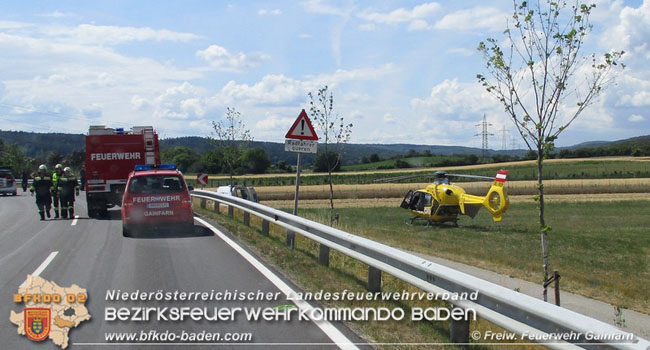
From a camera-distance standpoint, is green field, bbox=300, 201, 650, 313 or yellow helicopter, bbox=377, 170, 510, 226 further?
yellow helicopter, bbox=377, 170, 510, 226

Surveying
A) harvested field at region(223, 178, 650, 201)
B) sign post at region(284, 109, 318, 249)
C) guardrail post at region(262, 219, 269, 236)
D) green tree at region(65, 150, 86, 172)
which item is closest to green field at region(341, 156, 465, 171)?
harvested field at region(223, 178, 650, 201)

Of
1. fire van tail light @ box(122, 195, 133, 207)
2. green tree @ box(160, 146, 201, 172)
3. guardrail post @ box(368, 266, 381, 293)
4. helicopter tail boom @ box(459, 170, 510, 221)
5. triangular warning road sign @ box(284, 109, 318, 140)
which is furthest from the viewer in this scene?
green tree @ box(160, 146, 201, 172)

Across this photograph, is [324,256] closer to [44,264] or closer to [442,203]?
[44,264]

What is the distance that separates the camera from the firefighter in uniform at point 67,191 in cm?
2041

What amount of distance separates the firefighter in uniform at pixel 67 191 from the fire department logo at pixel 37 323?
14297 mm

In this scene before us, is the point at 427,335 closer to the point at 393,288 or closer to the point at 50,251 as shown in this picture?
the point at 393,288

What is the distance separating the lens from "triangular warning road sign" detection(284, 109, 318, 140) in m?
13.8

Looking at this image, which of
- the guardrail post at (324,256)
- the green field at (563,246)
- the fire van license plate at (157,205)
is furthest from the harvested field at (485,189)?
the guardrail post at (324,256)

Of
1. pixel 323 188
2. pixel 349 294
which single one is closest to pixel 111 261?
pixel 349 294

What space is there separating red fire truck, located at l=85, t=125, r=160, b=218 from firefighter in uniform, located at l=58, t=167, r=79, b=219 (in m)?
0.65

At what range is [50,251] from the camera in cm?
1203

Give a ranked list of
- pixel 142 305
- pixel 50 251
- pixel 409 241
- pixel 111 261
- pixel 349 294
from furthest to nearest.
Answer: pixel 409 241, pixel 50 251, pixel 111 261, pixel 349 294, pixel 142 305

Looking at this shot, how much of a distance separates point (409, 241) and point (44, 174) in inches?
483

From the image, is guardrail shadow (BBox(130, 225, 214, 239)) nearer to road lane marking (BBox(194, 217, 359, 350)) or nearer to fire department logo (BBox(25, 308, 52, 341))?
road lane marking (BBox(194, 217, 359, 350))
